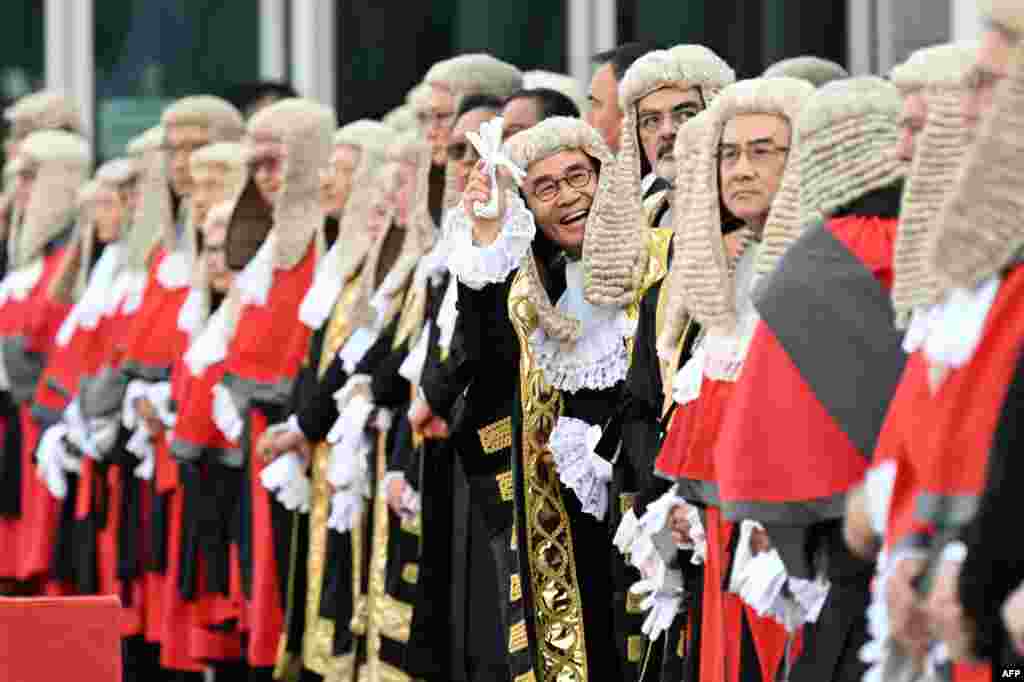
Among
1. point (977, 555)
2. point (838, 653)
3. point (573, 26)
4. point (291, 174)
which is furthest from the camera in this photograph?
point (573, 26)

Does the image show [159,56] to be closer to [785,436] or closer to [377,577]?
[377,577]

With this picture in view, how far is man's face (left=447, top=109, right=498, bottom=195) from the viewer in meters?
8.07

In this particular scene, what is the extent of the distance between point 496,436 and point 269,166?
276 cm

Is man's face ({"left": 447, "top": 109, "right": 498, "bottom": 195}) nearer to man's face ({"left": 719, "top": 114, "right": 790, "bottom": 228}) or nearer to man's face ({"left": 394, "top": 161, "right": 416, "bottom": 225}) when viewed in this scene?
man's face ({"left": 394, "top": 161, "right": 416, "bottom": 225})

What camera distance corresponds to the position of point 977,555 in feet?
13.9

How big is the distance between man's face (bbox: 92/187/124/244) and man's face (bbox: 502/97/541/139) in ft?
13.1

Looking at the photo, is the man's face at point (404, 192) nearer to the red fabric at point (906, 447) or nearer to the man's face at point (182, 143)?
the man's face at point (182, 143)

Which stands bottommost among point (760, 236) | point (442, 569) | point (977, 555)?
point (442, 569)

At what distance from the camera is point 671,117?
7.22 meters

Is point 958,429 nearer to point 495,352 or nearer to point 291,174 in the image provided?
point 495,352

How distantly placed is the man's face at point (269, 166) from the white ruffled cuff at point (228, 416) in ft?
2.37

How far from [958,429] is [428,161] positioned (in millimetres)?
4247

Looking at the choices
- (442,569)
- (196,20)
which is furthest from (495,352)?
(196,20)

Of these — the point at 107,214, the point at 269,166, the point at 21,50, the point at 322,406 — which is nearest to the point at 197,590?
the point at 322,406
